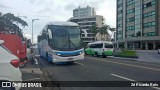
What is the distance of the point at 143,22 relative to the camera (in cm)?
9475

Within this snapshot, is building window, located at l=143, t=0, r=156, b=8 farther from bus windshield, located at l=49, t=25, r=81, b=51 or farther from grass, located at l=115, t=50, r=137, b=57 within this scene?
bus windshield, located at l=49, t=25, r=81, b=51

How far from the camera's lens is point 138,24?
320 ft

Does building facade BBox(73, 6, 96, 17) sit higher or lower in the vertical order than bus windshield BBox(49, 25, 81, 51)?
higher

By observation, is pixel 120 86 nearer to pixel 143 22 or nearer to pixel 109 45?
pixel 109 45

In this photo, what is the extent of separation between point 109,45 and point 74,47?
68.3ft

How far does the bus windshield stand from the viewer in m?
21.8

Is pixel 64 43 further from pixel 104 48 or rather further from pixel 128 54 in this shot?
pixel 128 54

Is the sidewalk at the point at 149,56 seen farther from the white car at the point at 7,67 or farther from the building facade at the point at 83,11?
the building facade at the point at 83,11

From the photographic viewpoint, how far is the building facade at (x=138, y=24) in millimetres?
87562

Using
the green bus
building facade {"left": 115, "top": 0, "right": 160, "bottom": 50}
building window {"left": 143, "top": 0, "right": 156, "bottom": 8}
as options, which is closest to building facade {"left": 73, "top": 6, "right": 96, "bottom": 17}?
building facade {"left": 115, "top": 0, "right": 160, "bottom": 50}

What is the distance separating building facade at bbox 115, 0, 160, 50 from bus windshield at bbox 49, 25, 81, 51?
63405 millimetres

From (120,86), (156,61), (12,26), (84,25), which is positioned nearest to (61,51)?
(120,86)

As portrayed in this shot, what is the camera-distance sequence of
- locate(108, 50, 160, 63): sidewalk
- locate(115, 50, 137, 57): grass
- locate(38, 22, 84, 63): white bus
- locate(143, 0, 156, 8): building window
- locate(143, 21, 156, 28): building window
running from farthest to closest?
locate(143, 0, 156, 8): building window < locate(143, 21, 156, 28): building window < locate(115, 50, 137, 57): grass < locate(108, 50, 160, 63): sidewalk < locate(38, 22, 84, 63): white bus

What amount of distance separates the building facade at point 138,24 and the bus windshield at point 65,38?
63.4m
